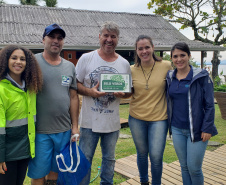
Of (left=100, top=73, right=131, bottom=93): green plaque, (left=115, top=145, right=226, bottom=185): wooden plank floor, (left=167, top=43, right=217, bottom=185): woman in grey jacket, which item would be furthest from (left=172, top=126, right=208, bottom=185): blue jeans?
(left=115, top=145, right=226, bottom=185): wooden plank floor

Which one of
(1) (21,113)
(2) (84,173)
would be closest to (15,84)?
(1) (21,113)

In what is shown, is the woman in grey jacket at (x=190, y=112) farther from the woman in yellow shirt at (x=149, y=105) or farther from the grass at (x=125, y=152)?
the grass at (x=125, y=152)

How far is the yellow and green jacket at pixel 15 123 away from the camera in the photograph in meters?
1.88

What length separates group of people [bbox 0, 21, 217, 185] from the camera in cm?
202

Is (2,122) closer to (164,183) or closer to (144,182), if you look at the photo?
(144,182)

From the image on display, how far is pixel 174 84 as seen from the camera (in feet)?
7.82

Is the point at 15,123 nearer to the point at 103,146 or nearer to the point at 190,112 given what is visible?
the point at 103,146

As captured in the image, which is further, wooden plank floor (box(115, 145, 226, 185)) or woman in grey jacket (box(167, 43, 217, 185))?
wooden plank floor (box(115, 145, 226, 185))

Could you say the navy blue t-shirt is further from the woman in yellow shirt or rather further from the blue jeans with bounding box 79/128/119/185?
the blue jeans with bounding box 79/128/119/185

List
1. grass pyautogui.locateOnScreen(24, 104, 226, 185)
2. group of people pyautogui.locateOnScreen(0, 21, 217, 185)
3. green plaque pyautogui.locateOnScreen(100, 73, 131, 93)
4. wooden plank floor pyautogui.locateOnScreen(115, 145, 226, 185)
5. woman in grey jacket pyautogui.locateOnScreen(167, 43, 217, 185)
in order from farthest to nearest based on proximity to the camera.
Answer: grass pyautogui.locateOnScreen(24, 104, 226, 185)
wooden plank floor pyautogui.locateOnScreen(115, 145, 226, 185)
green plaque pyautogui.locateOnScreen(100, 73, 131, 93)
woman in grey jacket pyautogui.locateOnScreen(167, 43, 217, 185)
group of people pyautogui.locateOnScreen(0, 21, 217, 185)

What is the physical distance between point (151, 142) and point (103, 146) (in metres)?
0.56

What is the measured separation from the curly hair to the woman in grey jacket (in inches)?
53.5

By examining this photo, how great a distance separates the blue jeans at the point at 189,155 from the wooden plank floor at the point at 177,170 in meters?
0.83

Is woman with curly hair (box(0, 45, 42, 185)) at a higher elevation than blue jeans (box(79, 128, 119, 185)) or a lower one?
higher
